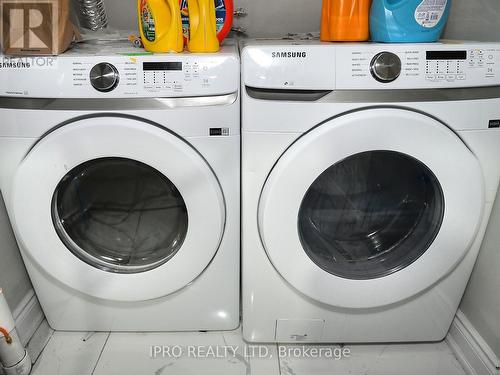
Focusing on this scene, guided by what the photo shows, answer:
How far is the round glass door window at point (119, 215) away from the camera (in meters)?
0.92

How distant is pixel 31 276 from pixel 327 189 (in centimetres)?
85

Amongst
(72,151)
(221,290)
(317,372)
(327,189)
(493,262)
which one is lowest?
(317,372)

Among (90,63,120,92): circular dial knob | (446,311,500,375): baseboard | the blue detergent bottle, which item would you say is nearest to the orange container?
the blue detergent bottle

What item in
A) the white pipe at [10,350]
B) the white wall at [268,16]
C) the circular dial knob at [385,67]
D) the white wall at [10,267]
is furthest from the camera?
the white wall at [268,16]

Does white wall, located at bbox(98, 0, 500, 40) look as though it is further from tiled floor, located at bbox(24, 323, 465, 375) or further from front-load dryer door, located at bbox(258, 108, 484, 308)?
tiled floor, located at bbox(24, 323, 465, 375)

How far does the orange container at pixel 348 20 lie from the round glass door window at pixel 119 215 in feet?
→ 1.87

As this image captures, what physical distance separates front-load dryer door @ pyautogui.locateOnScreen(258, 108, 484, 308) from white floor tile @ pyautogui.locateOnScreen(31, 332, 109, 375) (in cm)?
63

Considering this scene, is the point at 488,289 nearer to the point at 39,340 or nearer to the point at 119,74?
the point at 119,74

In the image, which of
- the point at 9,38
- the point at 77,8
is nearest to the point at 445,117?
the point at 9,38

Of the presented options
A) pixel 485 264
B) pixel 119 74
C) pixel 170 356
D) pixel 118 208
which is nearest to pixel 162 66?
pixel 119 74

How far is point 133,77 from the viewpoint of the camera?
79cm

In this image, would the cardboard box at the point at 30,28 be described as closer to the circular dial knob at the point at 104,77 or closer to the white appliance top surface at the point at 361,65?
the circular dial knob at the point at 104,77

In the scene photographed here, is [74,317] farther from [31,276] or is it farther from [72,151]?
[72,151]

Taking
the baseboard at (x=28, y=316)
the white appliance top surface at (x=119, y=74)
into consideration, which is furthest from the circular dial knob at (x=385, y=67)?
the baseboard at (x=28, y=316)
